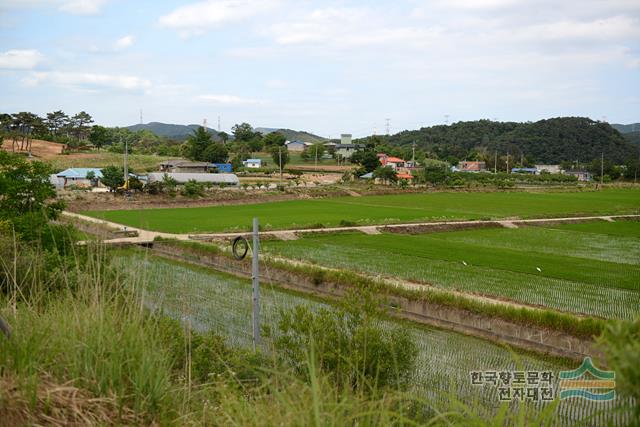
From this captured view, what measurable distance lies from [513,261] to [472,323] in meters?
8.74

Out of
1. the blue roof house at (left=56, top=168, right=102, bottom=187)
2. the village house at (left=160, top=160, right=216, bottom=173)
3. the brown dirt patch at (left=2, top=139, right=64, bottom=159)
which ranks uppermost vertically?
the brown dirt patch at (left=2, top=139, right=64, bottom=159)

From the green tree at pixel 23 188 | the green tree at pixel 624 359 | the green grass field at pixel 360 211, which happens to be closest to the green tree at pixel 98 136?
the green grass field at pixel 360 211

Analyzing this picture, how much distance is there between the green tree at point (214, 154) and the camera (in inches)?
3051

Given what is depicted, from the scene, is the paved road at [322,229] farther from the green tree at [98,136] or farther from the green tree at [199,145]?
the green tree at [98,136]

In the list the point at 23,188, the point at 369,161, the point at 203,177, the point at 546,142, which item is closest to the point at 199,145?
the point at 369,161

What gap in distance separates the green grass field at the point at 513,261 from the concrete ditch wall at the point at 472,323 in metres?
1.94

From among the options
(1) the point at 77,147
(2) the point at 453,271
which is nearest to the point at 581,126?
(1) the point at 77,147

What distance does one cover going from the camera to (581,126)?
400ft

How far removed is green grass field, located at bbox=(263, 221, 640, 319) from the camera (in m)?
16.0

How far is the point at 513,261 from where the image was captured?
21.5m

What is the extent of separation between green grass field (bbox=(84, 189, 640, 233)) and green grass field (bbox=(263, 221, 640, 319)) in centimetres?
525

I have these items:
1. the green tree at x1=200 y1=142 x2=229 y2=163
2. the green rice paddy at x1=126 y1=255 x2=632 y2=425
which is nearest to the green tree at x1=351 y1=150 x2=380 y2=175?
the green tree at x1=200 y1=142 x2=229 y2=163

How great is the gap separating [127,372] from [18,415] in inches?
22.3

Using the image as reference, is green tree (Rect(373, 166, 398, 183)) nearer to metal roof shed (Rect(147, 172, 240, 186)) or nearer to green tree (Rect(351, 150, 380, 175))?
green tree (Rect(351, 150, 380, 175))
